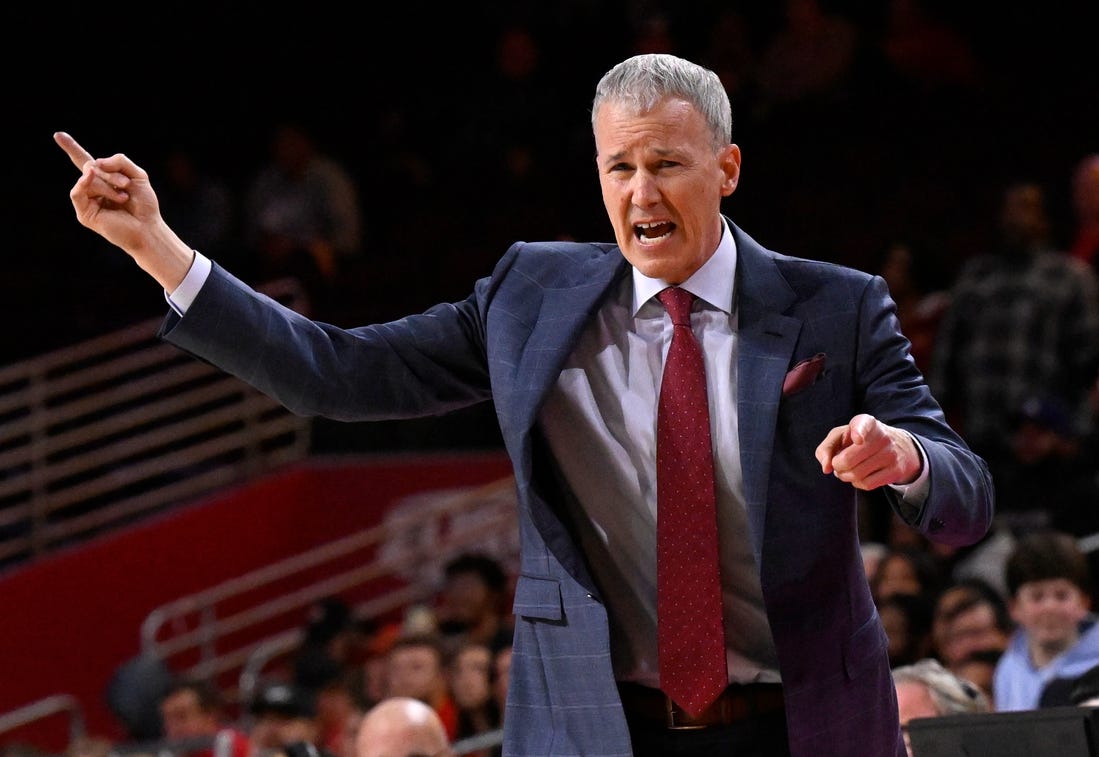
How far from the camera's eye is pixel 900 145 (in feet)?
30.1

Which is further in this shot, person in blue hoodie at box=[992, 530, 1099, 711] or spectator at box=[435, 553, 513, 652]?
spectator at box=[435, 553, 513, 652]

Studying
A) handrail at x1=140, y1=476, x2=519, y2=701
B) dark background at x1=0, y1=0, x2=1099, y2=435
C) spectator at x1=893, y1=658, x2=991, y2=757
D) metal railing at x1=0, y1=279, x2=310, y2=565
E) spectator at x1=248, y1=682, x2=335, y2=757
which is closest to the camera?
spectator at x1=893, y1=658, x2=991, y2=757

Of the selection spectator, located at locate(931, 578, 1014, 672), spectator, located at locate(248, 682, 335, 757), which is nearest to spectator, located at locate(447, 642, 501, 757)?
spectator, located at locate(248, 682, 335, 757)

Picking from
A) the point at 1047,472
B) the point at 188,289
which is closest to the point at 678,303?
the point at 188,289

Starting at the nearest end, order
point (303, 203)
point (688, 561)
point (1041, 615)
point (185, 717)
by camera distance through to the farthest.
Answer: point (688, 561)
point (1041, 615)
point (185, 717)
point (303, 203)

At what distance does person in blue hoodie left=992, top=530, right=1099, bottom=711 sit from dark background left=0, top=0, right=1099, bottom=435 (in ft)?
9.42

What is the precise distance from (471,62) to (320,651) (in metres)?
5.06

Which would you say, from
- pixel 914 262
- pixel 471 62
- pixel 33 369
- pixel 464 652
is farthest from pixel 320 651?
pixel 471 62

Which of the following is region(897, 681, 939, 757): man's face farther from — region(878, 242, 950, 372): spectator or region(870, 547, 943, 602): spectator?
region(878, 242, 950, 372): spectator

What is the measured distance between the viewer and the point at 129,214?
231 cm

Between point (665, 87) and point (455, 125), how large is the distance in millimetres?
8428

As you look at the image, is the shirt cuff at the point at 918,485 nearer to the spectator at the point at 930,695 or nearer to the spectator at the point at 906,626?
the spectator at the point at 930,695

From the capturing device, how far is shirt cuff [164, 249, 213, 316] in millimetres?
2336

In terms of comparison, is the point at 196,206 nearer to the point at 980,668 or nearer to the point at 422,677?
the point at 422,677
